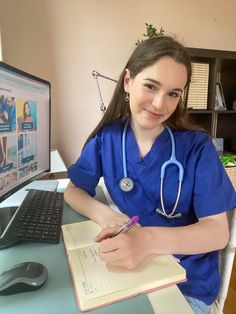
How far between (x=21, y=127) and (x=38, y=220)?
260 mm

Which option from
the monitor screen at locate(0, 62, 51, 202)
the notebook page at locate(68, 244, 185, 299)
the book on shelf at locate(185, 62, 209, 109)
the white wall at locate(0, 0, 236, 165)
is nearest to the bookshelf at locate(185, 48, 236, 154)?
the book on shelf at locate(185, 62, 209, 109)

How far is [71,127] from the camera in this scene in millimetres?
1936

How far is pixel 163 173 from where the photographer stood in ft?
2.48

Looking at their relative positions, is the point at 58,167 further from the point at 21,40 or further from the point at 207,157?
the point at 21,40

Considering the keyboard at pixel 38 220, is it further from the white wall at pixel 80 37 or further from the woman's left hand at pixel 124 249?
the white wall at pixel 80 37

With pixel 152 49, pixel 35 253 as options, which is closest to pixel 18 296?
pixel 35 253

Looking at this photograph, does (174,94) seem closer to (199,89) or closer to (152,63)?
(152,63)

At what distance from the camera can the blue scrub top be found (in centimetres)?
69

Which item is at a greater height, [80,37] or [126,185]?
[80,37]

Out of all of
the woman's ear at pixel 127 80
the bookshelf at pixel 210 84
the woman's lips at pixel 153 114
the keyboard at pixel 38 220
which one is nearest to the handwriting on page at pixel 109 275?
the keyboard at pixel 38 220

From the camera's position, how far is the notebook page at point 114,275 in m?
0.42

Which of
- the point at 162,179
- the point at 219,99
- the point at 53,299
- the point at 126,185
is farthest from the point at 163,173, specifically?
the point at 219,99

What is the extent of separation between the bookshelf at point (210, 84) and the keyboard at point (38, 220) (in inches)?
54.4

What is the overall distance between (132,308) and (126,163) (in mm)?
482
